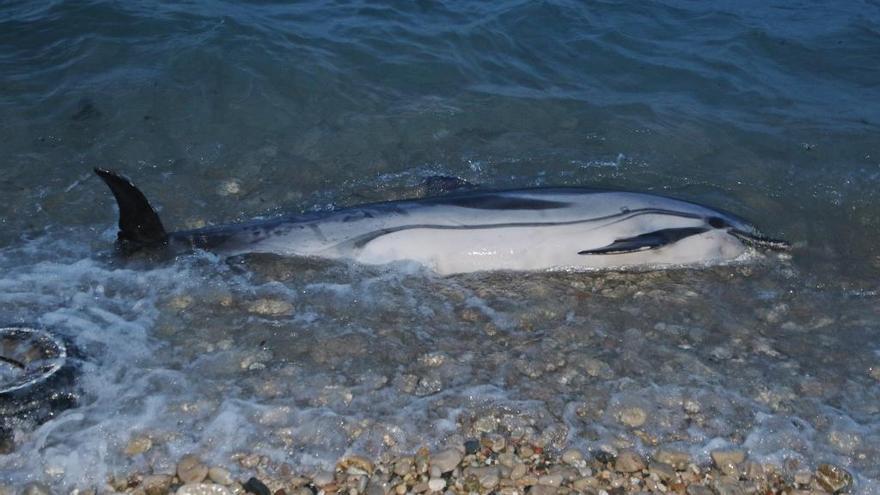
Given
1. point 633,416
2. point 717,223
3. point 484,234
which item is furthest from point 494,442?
point 717,223

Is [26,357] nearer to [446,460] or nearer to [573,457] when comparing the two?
[446,460]

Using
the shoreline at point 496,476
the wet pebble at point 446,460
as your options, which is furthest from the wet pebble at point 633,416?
the wet pebble at point 446,460

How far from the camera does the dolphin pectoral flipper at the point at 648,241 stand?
260 inches

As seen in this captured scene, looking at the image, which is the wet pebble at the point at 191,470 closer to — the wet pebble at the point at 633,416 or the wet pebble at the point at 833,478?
the wet pebble at the point at 633,416

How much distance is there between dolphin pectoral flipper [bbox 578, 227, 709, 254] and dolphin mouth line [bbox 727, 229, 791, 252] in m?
0.30

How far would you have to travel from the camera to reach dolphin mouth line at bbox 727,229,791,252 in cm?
702

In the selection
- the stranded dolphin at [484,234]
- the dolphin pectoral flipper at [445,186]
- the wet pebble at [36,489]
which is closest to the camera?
the wet pebble at [36,489]

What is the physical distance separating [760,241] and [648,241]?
1105 mm

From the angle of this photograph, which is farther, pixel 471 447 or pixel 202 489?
pixel 471 447

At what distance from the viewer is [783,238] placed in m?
7.41

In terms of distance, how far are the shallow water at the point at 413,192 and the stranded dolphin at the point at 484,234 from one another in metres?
0.18

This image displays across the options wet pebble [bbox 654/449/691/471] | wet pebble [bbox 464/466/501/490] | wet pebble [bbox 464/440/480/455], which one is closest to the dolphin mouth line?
wet pebble [bbox 654/449/691/471]

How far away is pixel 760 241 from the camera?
705cm

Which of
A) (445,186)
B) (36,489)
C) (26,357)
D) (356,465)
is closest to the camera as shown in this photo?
(36,489)
